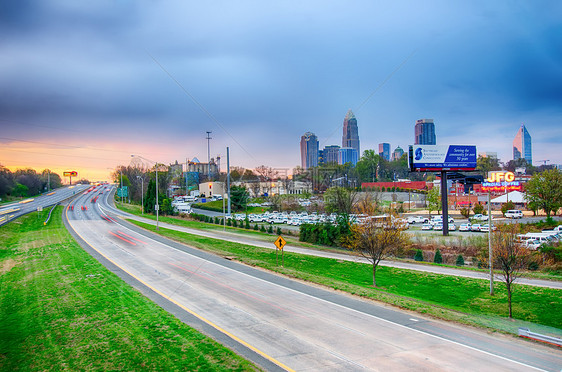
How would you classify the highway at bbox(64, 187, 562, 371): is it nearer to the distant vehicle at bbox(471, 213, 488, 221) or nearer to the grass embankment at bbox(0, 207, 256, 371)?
the grass embankment at bbox(0, 207, 256, 371)

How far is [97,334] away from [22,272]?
43.4 feet

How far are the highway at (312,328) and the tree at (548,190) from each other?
56.0 metres

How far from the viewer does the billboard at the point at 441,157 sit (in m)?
47.7

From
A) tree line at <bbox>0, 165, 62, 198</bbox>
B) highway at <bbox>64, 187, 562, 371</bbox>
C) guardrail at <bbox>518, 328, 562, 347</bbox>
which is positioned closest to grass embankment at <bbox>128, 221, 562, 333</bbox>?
guardrail at <bbox>518, 328, 562, 347</bbox>

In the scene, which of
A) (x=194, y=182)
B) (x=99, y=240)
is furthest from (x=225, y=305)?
(x=194, y=182)

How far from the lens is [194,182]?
551ft

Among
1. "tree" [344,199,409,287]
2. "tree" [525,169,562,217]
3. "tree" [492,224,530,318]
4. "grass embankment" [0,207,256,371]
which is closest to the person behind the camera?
"grass embankment" [0,207,256,371]

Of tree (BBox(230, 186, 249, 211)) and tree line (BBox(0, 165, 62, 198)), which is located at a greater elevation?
tree line (BBox(0, 165, 62, 198))

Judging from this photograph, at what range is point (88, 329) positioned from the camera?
12766 mm

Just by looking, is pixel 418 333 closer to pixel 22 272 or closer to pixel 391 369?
pixel 391 369

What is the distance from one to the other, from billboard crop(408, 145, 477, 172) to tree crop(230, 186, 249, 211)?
4759cm

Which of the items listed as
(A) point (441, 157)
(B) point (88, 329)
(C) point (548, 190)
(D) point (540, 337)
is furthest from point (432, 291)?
(C) point (548, 190)

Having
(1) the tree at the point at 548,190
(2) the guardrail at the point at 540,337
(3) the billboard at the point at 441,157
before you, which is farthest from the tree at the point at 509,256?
(1) the tree at the point at 548,190

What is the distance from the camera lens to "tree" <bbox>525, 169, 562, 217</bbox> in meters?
56.8
